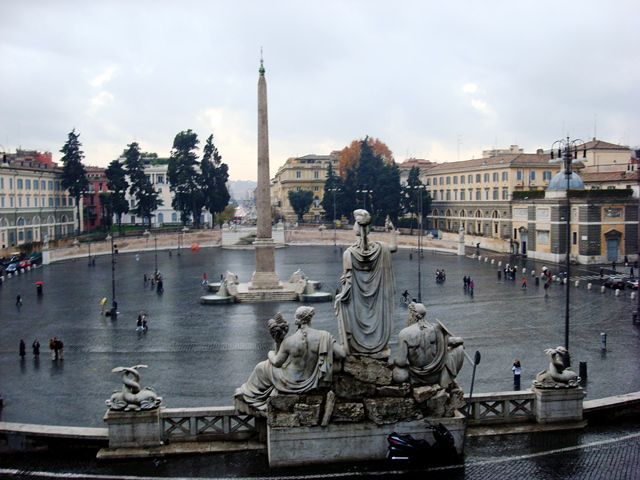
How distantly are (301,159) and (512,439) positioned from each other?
111m

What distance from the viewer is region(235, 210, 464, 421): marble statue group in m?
9.20

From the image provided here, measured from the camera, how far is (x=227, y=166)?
7800 centimetres

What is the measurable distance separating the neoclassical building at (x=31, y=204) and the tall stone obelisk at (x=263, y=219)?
31.1m

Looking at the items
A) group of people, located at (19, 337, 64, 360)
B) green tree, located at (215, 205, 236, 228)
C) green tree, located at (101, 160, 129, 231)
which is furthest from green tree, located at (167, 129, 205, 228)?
group of people, located at (19, 337, 64, 360)

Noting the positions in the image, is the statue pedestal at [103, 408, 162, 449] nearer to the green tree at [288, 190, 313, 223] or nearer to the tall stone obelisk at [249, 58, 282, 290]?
the tall stone obelisk at [249, 58, 282, 290]

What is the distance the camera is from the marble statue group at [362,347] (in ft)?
30.2

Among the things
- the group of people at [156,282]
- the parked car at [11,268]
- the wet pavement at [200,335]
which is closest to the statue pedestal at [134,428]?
the wet pavement at [200,335]

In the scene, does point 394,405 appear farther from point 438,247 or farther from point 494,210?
point 494,210

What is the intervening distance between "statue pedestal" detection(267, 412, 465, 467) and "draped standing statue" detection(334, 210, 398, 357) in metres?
1.06

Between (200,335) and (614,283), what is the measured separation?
2472 centimetres

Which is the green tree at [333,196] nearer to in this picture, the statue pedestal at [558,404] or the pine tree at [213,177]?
the pine tree at [213,177]

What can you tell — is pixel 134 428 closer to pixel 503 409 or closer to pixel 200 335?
pixel 503 409

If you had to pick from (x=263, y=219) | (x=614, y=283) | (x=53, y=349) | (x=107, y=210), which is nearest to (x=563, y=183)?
(x=614, y=283)

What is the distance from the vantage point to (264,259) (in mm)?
37750
